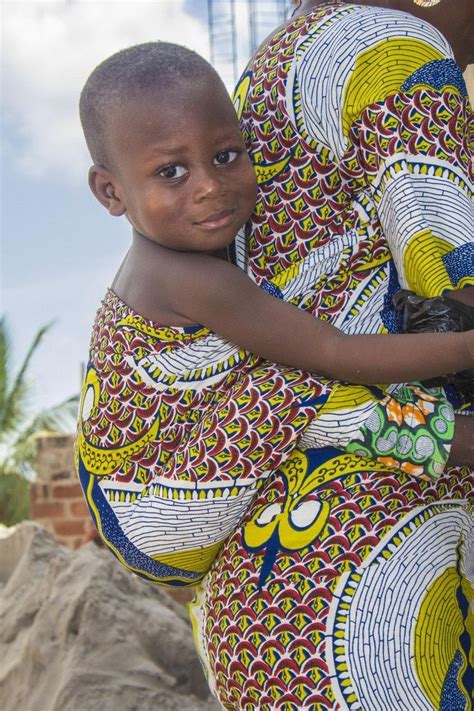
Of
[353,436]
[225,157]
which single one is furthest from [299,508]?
[225,157]

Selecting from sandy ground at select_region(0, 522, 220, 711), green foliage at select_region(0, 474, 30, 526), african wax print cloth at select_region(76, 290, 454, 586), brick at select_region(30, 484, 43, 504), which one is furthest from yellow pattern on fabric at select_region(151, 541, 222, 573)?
green foliage at select_region(0, 474, 30, 526)

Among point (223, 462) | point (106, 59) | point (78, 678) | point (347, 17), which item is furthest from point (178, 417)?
point (78, 678)

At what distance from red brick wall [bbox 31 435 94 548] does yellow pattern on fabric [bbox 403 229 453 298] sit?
6.76m

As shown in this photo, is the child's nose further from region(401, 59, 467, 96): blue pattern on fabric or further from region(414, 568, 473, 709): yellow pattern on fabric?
region(414, 568, 473, 709): yellow pattern on fabric

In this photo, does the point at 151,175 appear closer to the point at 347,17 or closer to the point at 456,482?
the point at 347,17

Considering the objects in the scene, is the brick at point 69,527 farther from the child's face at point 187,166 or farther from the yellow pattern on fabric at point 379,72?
the yellow pattern on fabric at point 379,72

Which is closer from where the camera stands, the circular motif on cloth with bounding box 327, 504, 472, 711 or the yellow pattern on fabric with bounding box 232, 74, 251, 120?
the circular motif on cloth with bounding box 327, 504, 472, 711

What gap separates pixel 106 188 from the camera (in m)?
1.76

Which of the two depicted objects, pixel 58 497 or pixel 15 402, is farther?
pixel 15 402

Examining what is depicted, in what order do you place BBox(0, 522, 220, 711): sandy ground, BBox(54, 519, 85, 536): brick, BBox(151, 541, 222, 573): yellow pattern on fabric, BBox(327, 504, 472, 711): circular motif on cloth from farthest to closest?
BBox(54, 519, 85, 536): brick
BBox(0, 522, 220, 711): sandy ground
BBox(151, 541, 222, 573): yellow pattern on fabric
BBox(327, 504, 472, 711): circular motif on cloth

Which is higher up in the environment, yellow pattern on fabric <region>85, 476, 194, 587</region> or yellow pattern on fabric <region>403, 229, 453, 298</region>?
yellow pattern on fabric <region>403, 229, 453, 298</region>

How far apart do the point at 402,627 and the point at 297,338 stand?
477mm

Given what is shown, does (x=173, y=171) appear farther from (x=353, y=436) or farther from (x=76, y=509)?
(x=76, y=509)

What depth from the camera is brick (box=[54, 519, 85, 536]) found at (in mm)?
8133
